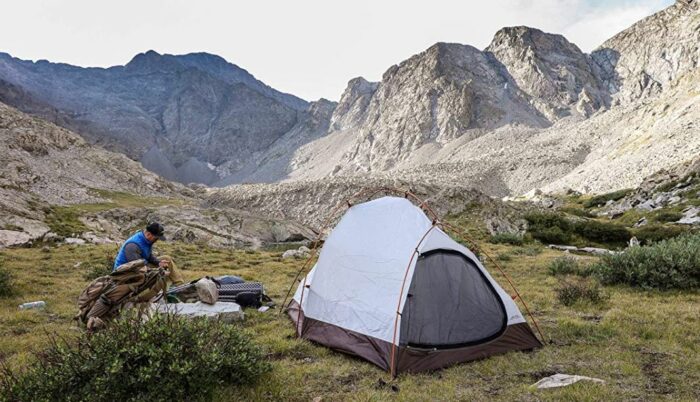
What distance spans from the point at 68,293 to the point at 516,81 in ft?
580

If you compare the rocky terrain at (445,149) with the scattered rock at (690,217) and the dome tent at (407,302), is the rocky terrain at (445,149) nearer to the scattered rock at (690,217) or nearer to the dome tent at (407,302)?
the scattered rock at (690,217)

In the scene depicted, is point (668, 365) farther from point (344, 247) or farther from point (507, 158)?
point (507, 158)

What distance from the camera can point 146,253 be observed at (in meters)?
8.91

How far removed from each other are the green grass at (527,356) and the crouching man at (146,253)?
192 cm

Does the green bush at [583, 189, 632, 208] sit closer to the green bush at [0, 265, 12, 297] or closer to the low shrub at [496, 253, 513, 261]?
the low shrub at [496, 253, 513, 261]

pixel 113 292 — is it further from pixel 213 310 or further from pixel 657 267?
pixel 657 267

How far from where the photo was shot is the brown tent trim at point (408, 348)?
7129 millimetres

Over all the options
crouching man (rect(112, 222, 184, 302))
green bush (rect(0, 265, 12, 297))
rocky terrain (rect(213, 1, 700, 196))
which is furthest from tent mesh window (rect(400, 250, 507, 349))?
rocky terrain (rect(213, 1, 700, 196))

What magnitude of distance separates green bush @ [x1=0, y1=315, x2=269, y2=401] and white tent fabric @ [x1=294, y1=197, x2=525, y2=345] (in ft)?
8.76

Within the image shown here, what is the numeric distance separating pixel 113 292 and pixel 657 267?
47.4 feet

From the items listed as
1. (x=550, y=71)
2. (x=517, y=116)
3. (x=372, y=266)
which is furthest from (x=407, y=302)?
(x=550, y=71)

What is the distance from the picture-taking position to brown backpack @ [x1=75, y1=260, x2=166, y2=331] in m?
8.03

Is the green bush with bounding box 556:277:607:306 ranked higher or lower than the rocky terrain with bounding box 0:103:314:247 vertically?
lower

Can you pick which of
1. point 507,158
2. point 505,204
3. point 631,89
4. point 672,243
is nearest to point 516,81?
point 631,89
